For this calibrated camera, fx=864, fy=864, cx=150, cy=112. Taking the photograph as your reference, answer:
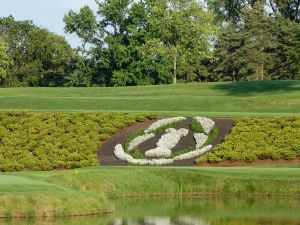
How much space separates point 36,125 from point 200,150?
28.4ft

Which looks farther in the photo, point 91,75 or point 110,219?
point 91,75

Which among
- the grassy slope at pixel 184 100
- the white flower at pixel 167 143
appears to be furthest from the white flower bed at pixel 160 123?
the grassy slope at pixel 184 100

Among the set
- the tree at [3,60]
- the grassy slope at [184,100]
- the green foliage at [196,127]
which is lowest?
the green foliage at [196,127]

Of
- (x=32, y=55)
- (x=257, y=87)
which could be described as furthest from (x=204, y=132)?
(x=32, y=55)

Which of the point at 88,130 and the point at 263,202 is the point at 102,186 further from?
the point at 88,130

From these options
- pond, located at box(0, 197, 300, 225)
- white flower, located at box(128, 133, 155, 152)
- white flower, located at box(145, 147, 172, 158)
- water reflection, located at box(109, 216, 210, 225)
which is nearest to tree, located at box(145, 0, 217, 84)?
white flower, located at box(128, 133, 155, 152)

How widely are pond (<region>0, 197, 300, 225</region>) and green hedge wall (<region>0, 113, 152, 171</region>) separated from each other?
747cm

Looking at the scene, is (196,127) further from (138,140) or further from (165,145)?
(138,140)

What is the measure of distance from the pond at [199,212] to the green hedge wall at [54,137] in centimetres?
747

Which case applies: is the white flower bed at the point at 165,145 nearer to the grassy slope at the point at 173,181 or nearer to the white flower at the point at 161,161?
the white flower at the point at 161,161

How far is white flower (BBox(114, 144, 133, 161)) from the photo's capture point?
3815cm

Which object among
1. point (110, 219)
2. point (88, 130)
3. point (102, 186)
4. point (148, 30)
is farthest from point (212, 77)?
point (110, 219)

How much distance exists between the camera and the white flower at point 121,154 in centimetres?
3815

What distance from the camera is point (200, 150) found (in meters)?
38.8
